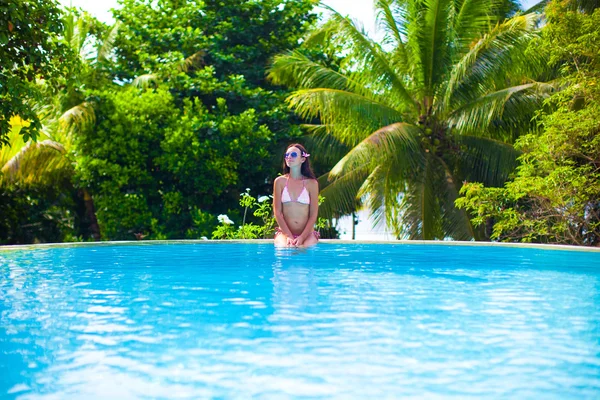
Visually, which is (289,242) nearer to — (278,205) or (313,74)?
Result: (278,205)

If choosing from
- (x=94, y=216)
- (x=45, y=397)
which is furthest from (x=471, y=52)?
(x=45, y=397)

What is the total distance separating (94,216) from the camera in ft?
61.6

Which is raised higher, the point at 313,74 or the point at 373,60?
the point at 373,60

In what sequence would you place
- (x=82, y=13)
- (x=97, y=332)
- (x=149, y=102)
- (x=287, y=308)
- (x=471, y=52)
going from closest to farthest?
1. (x=97, y=332)
2. (x=287, y=308)
3. (x=471, y=52)
4. (x=149, y=102)
5. (x=82, y=13)

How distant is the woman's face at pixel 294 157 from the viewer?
321 inches

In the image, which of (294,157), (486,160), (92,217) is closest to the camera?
(294,157)

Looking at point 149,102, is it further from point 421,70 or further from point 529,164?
point 529,164

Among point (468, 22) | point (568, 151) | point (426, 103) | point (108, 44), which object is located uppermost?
point (108, 44)

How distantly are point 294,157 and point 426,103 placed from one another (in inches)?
311

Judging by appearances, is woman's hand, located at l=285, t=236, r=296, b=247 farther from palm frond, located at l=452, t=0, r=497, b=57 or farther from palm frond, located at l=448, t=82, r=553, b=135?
palm frond, located at l=452, t=0, r=497, b=57

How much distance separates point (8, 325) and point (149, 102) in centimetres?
1284

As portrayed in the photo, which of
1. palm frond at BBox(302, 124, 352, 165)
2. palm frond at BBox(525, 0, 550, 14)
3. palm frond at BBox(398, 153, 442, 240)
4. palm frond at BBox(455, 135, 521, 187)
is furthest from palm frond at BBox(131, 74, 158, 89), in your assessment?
palm frond at BBox(525, 0, 550, 14)

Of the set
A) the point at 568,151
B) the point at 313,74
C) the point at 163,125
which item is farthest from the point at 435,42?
the point at 163,125

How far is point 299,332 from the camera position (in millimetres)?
3939
